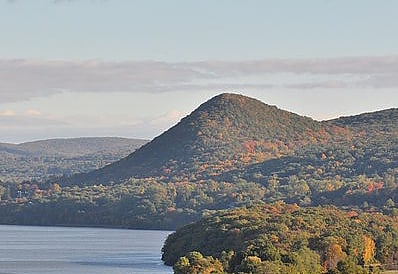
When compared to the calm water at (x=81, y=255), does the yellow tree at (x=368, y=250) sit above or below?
above

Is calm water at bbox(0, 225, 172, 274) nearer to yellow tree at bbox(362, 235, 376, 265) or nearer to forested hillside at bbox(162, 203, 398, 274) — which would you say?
forested hillside at bbox(162, 203, 398, 274)

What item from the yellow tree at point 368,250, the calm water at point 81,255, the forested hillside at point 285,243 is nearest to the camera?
the forested hillside at point 285,243

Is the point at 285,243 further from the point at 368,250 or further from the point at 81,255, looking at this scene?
the point at 81,255

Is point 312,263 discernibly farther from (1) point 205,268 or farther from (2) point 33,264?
(2) point 33,264

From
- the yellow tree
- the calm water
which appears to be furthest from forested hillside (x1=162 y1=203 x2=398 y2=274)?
the calm water

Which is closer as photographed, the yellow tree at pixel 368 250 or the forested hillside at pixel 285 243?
the forested hillside at pixel 285 243

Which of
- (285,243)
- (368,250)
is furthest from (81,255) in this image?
(368,250)

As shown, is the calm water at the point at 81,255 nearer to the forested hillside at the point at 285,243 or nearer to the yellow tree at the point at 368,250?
the forested hillside at the point at 285,243

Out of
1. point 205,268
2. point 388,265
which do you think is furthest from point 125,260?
point 205,268

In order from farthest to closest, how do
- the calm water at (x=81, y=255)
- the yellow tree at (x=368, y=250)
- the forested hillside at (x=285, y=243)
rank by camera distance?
the calm water at (x=81, y=255) < the yellow tree at (x=368, y=250) < the forested hillside at (x=285, y=243)

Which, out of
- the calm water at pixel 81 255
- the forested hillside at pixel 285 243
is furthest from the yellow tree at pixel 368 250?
the calm water at pixel 81 255
